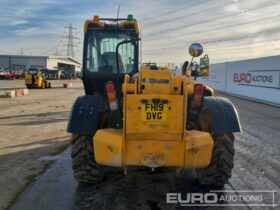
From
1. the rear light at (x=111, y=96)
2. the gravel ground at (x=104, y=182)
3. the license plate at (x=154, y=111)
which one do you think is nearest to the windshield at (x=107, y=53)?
the gravel ground at (x=104, y=182)

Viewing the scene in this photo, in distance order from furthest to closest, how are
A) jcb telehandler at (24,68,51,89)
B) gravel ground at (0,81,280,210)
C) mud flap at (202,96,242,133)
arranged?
jcb telehandler at (24,68,51,89)
mud flap at (202,96,242,133)
gravel ground at (0,81,280,210)

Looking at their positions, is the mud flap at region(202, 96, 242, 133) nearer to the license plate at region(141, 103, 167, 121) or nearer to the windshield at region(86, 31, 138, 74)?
the license plate at region(141, 103, 167, 121)

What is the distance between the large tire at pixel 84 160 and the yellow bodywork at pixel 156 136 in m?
0.84

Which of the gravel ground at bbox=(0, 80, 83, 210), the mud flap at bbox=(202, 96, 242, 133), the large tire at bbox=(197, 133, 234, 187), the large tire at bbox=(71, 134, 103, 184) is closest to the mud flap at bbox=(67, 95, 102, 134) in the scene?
the large tire at bbox=(71, 134, 103, 184)

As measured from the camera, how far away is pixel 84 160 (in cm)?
606

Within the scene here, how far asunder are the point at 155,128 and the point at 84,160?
1529 mm

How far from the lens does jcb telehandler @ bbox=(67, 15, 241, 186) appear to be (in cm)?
516

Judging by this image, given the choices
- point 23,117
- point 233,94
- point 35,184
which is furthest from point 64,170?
point 233,94

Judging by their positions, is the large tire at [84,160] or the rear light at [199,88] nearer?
the rear light at [199,88]

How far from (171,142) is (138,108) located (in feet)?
2.13

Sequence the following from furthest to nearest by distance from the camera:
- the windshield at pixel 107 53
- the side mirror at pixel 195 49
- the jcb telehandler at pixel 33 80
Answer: the jcb telehandler at pixel 33 80 → the windshield at pixel 107 53 → the side mirror at pixel 195 49

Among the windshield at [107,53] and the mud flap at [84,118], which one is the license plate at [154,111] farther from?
the windshield at [107,53]

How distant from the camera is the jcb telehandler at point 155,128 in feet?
16.9

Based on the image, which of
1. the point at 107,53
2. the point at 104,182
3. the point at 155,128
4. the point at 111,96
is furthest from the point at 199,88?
the point at 107,53
